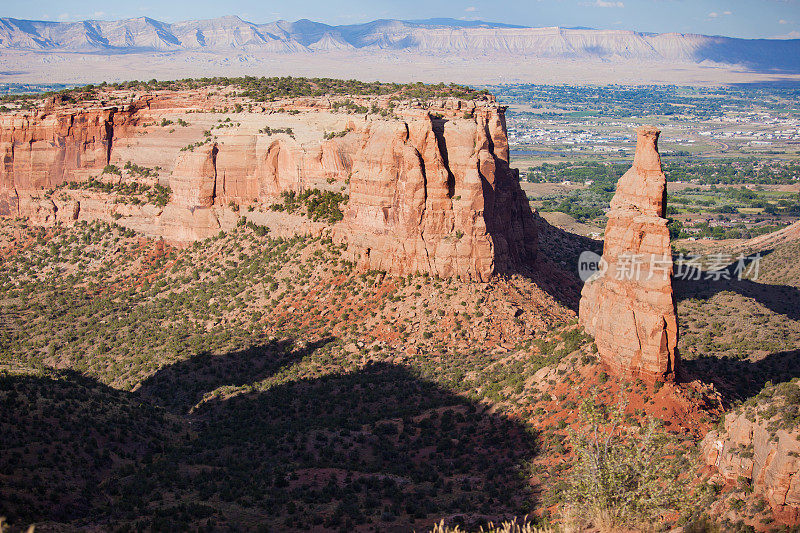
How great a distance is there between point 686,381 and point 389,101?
36807mm

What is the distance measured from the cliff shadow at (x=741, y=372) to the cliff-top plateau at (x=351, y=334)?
10.8 inches

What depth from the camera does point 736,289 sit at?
76250 mm

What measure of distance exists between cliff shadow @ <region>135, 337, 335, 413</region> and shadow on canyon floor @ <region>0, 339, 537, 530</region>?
0.71 feet

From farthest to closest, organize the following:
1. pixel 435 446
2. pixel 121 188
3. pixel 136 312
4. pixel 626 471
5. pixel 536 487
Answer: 1. pixel 121 188
2. pixel 136 312
3. pixel 435 446
4. pixel 536 487
5. pixel 626 471

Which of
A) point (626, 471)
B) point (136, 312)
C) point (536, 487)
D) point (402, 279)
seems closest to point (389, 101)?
point (402, 279)

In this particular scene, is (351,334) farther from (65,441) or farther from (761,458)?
(761,458)

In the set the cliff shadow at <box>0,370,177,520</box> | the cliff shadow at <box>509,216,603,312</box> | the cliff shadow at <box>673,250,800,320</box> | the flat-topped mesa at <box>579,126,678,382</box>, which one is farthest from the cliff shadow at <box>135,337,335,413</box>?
the cliff shadow at <box>673,250,800,320</box>

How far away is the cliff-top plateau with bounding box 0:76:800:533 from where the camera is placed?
33.2 metres

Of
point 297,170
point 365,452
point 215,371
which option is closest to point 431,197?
point 297,170

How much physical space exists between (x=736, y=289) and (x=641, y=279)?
141 ft

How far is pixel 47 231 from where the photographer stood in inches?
3066

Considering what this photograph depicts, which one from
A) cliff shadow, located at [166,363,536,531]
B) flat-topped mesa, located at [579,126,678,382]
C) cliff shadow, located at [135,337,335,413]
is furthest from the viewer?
cliff shadow, located at [135,337,335,413]

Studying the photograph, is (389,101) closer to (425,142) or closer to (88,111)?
(425,142)

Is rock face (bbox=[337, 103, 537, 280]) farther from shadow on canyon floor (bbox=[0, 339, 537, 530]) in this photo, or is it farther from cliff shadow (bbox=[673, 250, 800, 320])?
cliff shadow (bbox=[673, 250, 800, 320])
